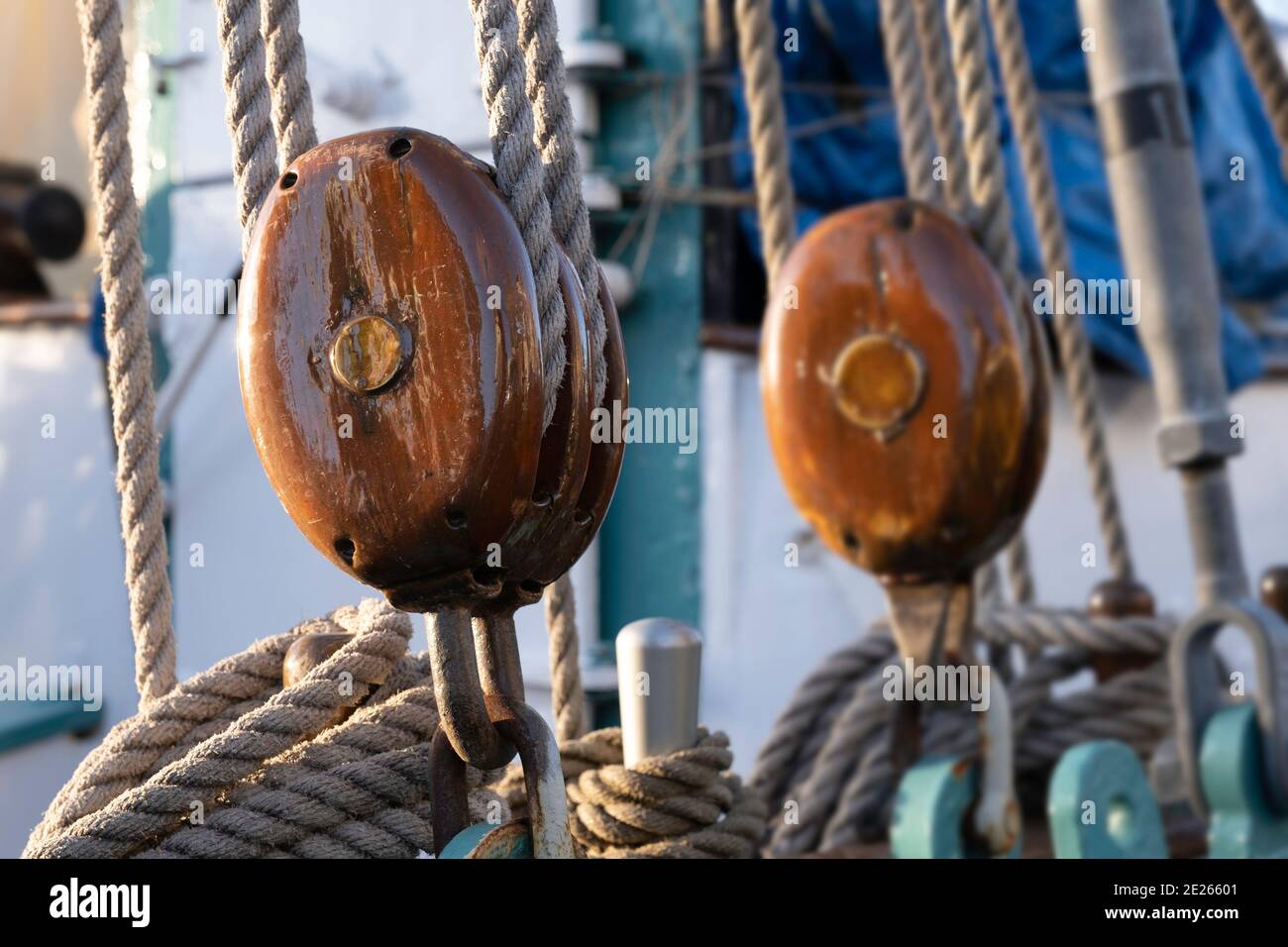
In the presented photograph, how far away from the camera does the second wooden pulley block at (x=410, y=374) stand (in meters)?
0.56

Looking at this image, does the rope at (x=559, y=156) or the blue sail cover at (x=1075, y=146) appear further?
the blue sail cover at (x=1075, y=146)

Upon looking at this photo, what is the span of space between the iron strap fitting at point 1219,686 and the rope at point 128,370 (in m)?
0.75

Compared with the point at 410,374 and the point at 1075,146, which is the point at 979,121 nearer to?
the point at 410,374

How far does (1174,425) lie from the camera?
1.20 metres

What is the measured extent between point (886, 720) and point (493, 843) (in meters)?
0.72

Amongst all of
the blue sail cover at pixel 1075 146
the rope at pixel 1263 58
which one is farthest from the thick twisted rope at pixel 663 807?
the blue sail cover at pixel 1075 146

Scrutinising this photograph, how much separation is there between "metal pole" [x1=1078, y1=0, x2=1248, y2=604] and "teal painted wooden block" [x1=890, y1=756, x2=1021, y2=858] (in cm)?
37

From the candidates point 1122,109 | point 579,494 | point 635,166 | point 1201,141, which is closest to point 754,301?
point 635,166

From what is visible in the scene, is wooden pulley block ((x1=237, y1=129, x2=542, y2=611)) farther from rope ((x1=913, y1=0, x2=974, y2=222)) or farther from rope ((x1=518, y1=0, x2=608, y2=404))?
rope ((x1=913, y1=0, x2=974, y2=222))

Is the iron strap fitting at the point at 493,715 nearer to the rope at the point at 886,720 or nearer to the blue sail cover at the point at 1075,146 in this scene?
the rope at the point at 886,720

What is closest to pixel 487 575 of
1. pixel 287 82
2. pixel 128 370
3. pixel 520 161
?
pixel 520 161

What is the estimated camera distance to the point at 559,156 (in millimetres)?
634

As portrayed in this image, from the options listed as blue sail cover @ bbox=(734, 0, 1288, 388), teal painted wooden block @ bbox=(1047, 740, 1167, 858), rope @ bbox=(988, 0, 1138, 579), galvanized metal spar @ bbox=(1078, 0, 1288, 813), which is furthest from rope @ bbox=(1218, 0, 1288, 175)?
blue sail cover @ bbox=(734, 0, 1288, 388)
